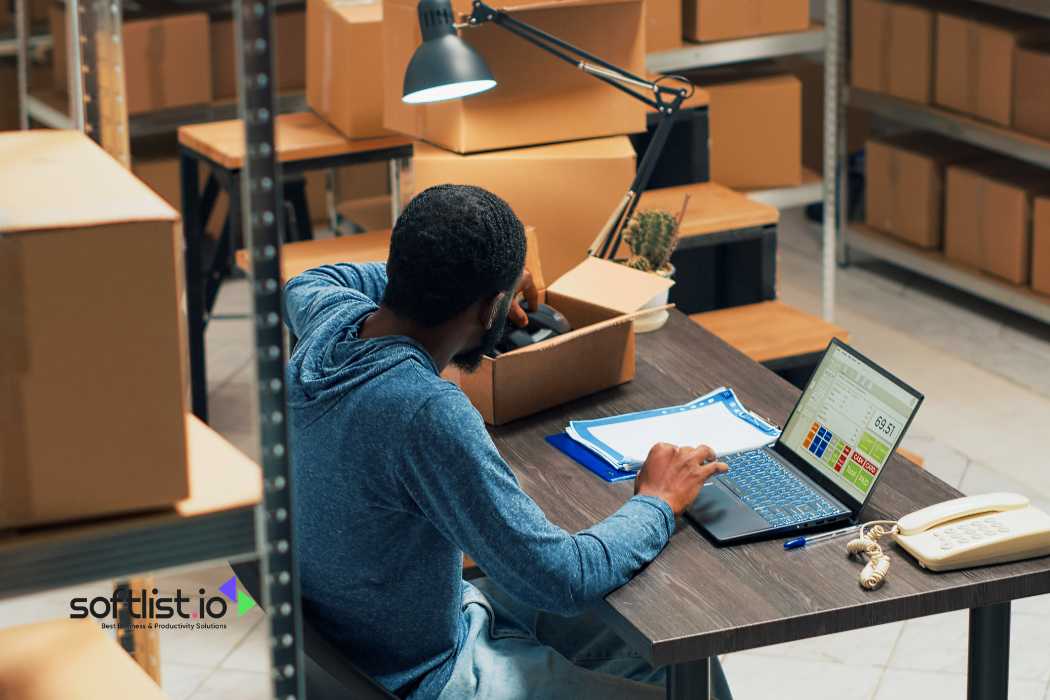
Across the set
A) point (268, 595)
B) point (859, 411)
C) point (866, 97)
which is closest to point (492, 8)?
Result: point (859, 411)

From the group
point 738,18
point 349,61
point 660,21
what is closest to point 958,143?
point 738,18

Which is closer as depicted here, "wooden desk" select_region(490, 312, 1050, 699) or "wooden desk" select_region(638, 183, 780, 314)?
"wooden desk" select_region(490, 312, 1050, 699)

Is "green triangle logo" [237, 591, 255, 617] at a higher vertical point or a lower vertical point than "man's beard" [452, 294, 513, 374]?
lower

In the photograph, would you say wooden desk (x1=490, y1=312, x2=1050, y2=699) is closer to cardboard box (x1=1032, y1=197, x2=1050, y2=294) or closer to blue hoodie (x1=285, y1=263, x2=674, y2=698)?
blue hoodie (x1=285, y1=263, x2=674, y2=698)

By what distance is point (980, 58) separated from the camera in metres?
4.73

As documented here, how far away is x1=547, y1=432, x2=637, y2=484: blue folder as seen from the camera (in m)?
2.28

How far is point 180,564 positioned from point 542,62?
7.52 feet

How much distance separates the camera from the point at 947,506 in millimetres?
2021

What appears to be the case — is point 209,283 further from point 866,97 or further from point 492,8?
point 866,97

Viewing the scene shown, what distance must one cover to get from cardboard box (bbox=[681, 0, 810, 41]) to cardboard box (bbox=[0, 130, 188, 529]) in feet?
11.3

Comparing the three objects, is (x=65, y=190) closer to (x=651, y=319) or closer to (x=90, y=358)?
(x=90, y=358)

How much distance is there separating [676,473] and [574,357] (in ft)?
1.47

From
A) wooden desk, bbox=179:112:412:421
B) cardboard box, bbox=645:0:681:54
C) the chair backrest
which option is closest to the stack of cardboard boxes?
cardboard box, bbox=645:0:681:54

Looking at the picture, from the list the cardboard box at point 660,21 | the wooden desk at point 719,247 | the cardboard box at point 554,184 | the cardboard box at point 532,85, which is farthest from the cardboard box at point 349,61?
the cardboard box at point 660,21
